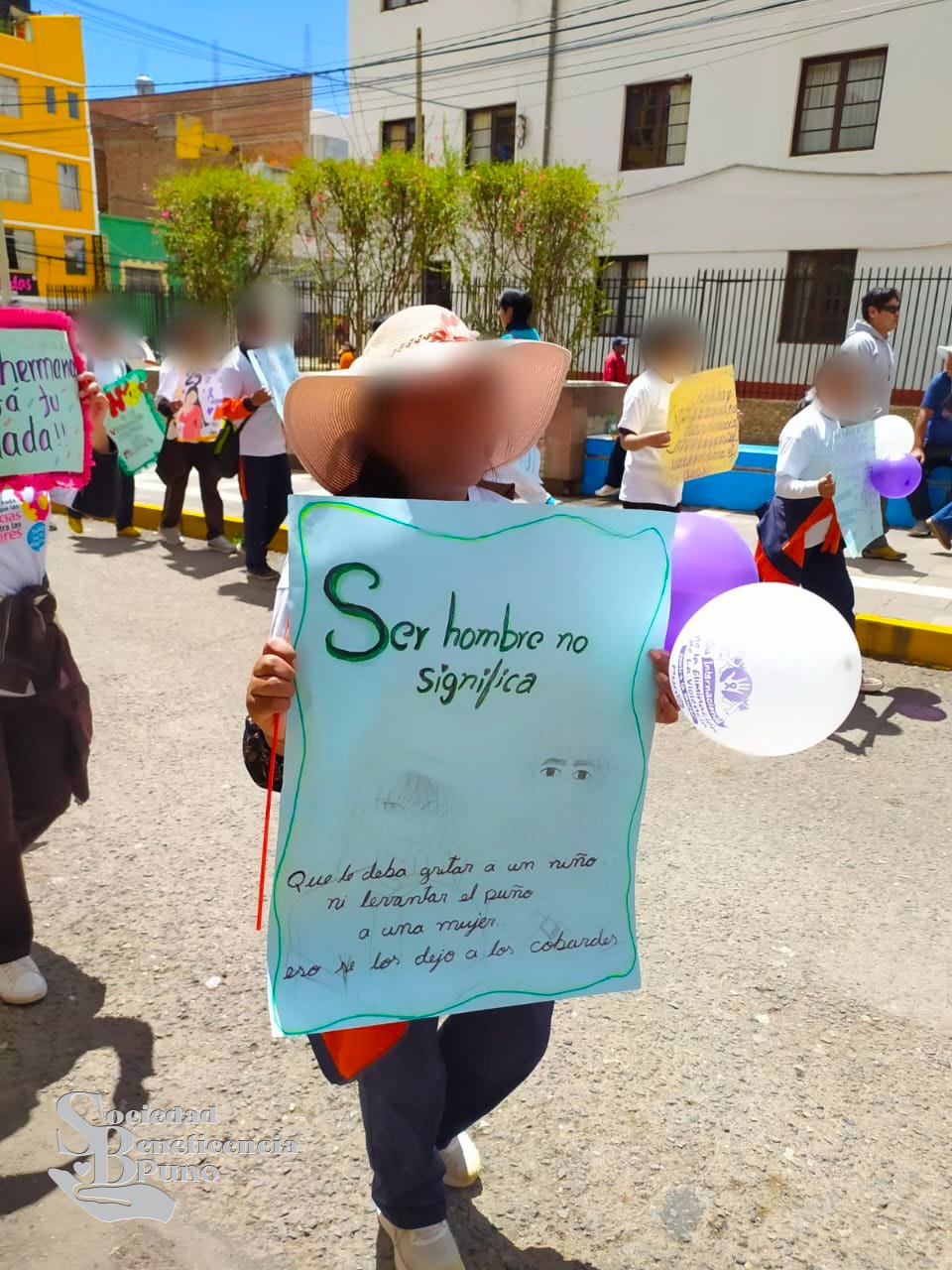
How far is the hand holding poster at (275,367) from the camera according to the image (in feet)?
21.0

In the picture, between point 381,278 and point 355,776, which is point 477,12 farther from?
point 355,776

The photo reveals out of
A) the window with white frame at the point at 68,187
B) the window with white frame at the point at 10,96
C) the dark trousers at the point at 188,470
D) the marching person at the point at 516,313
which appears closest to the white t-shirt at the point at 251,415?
the dark trousers at the point at 188,470

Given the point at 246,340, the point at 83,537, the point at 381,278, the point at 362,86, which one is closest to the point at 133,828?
the point at 246,340

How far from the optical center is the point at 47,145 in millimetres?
40625

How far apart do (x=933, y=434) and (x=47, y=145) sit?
43177 mm

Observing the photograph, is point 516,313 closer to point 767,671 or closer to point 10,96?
point 767,671

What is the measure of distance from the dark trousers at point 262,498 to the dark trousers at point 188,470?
1035 millimetres

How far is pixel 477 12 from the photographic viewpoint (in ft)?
68.5

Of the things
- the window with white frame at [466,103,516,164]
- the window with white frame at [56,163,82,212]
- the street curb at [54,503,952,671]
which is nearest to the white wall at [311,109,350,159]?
the window with white frame at [56,163,82,212]

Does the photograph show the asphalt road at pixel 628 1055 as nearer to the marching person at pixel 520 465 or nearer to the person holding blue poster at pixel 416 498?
the person holding blue poster at pixel 416 498

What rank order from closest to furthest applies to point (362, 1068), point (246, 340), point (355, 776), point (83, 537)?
point (355, 776) → point (362, 1068) → point (246, 340) → point (83, 537)

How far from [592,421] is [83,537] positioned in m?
5.89

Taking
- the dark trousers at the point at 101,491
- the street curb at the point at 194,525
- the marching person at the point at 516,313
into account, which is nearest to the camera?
the dark trousers at the point at 101,491

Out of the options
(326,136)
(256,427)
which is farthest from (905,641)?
(326,136)
